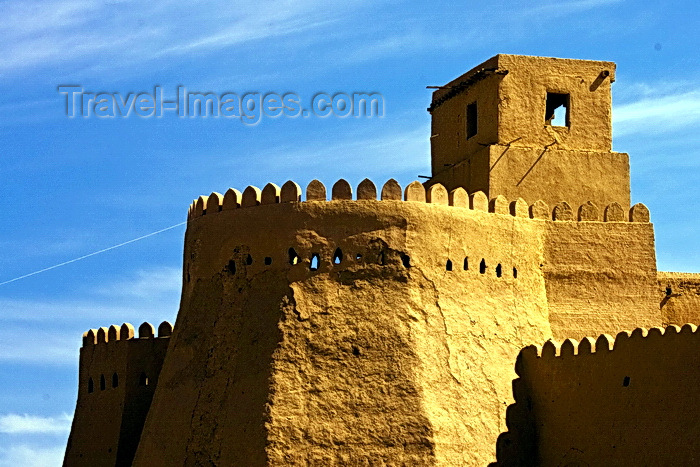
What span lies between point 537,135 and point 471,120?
1442 mm

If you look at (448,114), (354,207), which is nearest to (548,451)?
(354,207)

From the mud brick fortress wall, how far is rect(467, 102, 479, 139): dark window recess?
5.78 ft

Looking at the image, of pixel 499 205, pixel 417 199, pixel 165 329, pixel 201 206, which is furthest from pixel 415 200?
pixel 165 329

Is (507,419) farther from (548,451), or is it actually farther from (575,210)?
(575,210)

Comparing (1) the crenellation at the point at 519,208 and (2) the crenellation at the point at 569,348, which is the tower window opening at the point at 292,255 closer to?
(1) the crenellation at the point at 519,208

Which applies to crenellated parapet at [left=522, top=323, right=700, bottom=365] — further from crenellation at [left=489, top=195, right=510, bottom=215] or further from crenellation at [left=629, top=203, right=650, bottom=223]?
crenellation at [left=629, top=203, right=650, bottom=223]

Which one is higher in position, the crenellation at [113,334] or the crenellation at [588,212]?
the crenellation at [588,212]

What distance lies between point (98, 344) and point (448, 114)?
7.87 m

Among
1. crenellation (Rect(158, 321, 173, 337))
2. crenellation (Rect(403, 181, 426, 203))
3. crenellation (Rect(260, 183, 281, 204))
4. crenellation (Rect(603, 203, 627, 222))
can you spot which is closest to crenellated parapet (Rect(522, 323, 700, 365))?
crenellation (Rect(603, 203, 627, 222))

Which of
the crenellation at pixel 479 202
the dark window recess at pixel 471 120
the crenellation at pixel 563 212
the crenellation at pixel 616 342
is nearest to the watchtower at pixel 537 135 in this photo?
the dark window recess at pixel 471 120

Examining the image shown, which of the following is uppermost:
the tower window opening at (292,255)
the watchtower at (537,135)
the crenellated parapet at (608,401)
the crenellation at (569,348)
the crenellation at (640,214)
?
the watchtower at (537,135)

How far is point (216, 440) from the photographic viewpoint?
22.3 meters

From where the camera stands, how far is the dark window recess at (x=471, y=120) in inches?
1080

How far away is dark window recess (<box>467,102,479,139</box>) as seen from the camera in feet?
90.0
